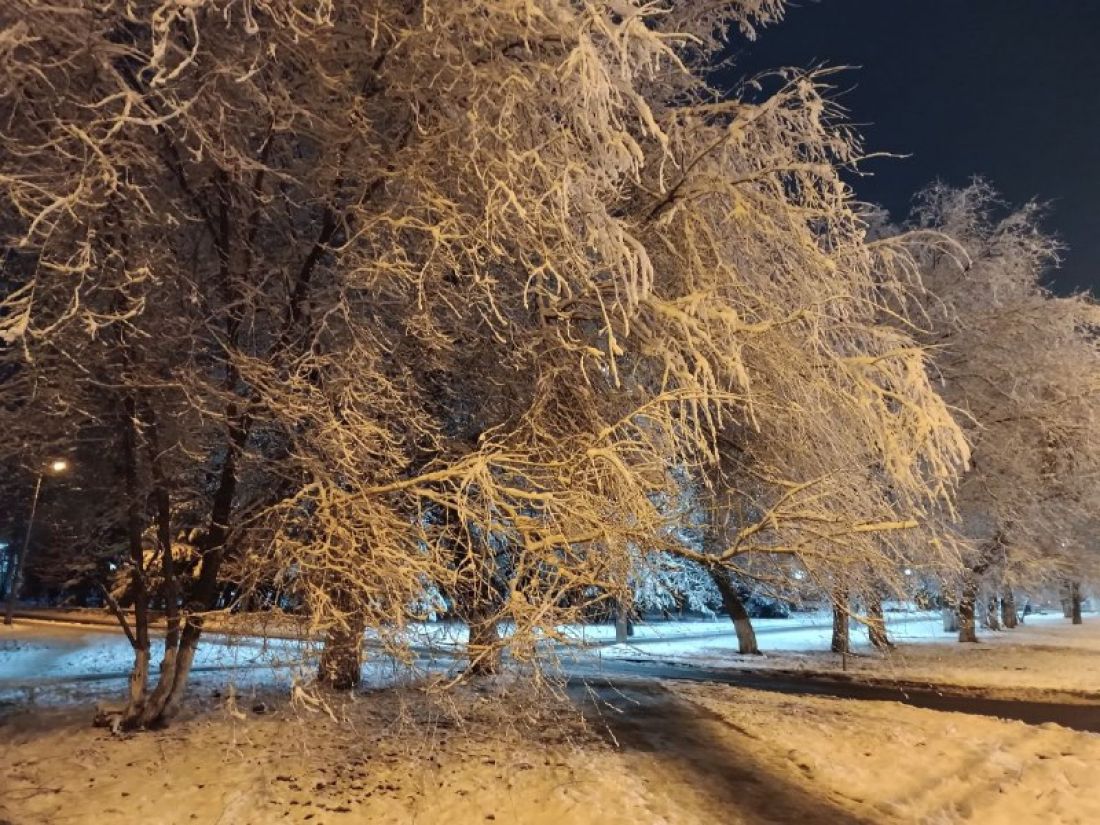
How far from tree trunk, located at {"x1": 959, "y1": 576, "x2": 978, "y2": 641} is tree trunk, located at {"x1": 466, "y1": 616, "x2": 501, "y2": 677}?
47.8 feet

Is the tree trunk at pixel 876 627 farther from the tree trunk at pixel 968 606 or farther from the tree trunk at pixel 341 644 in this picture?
the tree trunk at pixel 968 606

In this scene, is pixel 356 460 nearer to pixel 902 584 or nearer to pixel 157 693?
pixel 157 693

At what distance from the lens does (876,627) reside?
7188mm

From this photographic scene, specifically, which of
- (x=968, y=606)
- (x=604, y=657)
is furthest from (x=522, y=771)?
(x=968, y=606)

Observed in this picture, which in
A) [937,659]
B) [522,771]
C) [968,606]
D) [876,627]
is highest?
[968,606]

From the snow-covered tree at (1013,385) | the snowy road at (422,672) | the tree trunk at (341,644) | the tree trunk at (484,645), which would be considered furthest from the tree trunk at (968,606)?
the tree trunk at (341,644)

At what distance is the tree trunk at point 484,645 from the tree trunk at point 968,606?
573 inches

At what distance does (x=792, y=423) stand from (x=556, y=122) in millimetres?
3805

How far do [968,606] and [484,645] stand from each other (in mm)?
20425

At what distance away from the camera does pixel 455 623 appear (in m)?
6.85

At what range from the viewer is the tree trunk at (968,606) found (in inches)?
766

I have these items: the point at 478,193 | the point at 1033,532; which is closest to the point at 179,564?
the point at 478,193

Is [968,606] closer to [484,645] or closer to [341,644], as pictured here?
[484,645]

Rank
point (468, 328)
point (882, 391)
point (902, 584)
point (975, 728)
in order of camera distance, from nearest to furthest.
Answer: point (882, 391)
point (468, 328)
point (902, 584)
point (975, 728)
